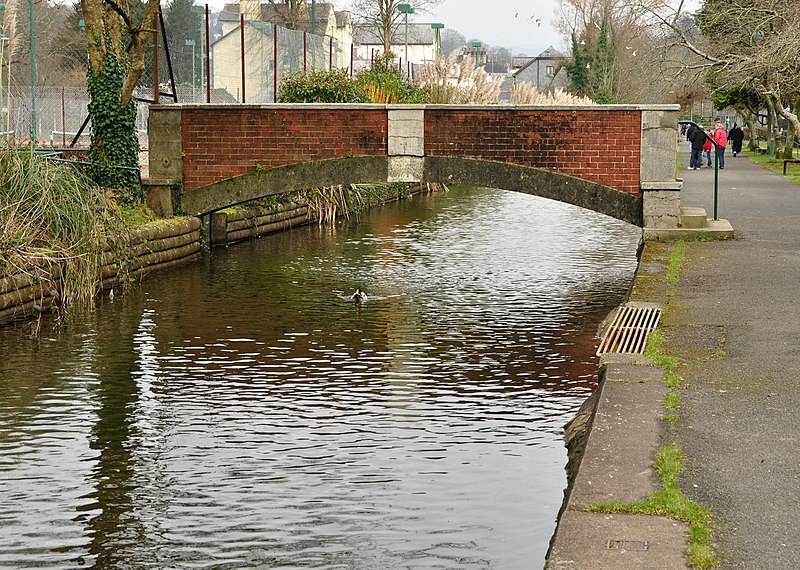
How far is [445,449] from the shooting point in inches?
341

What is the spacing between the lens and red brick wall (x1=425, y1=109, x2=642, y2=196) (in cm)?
1759

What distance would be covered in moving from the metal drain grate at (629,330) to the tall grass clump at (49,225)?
6518 millimetres

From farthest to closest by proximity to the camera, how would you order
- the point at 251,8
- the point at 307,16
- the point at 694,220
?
1. the point at 251,8
2. the point at 307,16
3. the point at 694,220

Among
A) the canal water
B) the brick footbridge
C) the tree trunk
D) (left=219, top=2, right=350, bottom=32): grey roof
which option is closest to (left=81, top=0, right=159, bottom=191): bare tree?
the tree trunk

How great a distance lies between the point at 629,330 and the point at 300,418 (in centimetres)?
316

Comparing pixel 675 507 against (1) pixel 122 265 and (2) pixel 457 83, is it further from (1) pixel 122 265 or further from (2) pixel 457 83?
(2) pixel 457 83

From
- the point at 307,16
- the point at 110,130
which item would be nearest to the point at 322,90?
the point at 110,130

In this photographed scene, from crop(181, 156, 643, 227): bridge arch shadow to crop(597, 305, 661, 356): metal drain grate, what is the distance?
621 centimetres

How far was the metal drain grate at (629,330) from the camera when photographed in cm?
1000

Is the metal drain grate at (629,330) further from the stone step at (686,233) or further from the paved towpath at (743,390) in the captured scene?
the stone step at (686,233)

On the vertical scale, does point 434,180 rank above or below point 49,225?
above

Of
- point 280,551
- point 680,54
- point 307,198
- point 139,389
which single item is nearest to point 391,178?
point 307,198

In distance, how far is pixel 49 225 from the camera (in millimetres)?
14148

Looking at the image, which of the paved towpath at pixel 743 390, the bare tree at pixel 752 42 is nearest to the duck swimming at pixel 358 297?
the paved towpath at pixel 743 390
